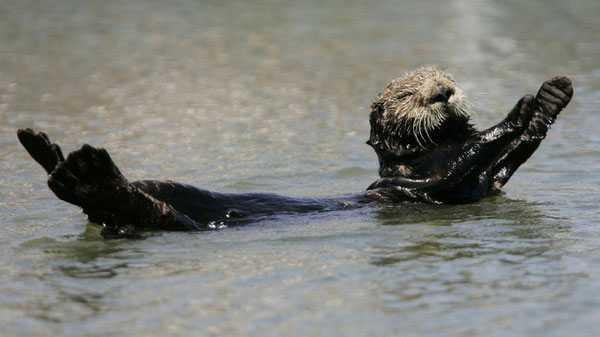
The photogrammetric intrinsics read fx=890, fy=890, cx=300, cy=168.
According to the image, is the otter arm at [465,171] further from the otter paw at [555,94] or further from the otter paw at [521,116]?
the otter paw at [555,94]

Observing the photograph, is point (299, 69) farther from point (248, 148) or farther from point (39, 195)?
point (39, 195)

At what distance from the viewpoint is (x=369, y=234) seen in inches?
220

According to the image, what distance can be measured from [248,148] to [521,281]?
17.4 feet

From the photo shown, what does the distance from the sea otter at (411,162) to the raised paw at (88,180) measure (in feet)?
0.16

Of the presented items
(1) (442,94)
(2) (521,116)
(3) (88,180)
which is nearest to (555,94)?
(2) (521,116)

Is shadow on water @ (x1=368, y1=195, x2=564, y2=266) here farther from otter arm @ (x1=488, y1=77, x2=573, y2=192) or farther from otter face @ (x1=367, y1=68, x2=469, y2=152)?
otter face @ (x1=367, y1=68, x2=469, y2=152)

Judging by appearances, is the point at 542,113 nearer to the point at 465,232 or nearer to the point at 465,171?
the point at 465,171

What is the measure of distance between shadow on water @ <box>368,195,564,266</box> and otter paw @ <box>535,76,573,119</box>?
730 mm

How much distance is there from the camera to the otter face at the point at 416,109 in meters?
6.47

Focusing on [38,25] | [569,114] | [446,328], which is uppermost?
[38,25]

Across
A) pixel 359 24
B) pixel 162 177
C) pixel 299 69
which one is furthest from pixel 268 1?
pixel 162 177

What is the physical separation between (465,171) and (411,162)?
498mm

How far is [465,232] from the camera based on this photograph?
5.63 metres

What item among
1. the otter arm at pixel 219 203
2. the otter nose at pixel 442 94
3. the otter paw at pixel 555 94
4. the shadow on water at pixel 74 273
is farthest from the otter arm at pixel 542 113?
the shadow on water at pixel 74 273
